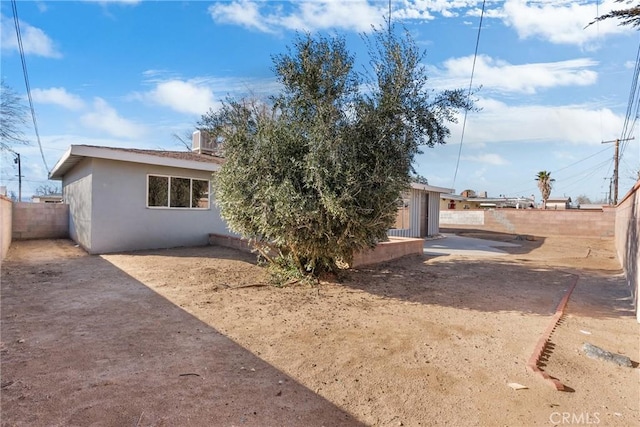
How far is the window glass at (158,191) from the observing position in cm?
1112

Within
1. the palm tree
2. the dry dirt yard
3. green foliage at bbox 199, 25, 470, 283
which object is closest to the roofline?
green foliage at bbox 199, 25, 470, 283

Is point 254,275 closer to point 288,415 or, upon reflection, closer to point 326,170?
point 326,170

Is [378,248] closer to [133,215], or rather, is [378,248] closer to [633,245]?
[633,245]

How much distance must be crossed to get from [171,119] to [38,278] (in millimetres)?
13700

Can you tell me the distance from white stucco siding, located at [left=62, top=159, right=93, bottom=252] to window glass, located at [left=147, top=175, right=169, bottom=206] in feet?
5.23

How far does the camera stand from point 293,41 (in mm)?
6355

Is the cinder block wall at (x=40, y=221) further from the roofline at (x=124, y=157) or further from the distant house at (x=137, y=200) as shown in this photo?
the roofline at (x=124, y=157)

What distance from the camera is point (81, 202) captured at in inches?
448

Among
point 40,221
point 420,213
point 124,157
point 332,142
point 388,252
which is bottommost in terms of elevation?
point 388,252

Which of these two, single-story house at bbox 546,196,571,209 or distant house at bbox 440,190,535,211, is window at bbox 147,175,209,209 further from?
single-story house at bbox 546,196,571,209

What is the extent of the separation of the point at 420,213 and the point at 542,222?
8.89 metres

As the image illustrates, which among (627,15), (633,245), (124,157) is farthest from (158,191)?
(633,245)

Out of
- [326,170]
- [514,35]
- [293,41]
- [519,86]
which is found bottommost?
[326,170]

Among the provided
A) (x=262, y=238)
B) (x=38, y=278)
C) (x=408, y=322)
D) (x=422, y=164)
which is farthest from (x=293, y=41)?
(x=38, y=278)
